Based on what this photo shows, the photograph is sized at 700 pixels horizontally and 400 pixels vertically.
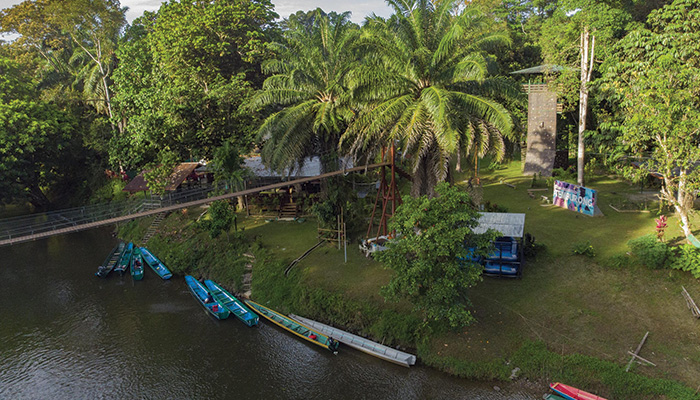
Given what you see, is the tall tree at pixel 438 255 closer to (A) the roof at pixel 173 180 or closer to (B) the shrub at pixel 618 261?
(B) the shrub at pixel 618 261

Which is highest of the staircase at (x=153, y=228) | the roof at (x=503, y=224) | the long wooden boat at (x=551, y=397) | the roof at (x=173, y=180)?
the roof at (x=173, y=180)

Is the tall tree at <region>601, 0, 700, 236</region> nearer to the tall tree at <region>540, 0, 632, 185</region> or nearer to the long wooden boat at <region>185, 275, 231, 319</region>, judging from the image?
the tall tree at <region>540, 0, 632, 185</region>

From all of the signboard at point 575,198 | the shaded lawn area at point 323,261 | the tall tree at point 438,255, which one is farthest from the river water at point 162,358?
the signboard at point 575,198

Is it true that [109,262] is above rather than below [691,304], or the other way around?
below

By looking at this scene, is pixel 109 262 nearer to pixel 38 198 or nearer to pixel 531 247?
pixel 38 198

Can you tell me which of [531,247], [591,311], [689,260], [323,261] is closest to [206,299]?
[323,261]

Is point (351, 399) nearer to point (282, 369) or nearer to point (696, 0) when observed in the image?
point (282, 369)

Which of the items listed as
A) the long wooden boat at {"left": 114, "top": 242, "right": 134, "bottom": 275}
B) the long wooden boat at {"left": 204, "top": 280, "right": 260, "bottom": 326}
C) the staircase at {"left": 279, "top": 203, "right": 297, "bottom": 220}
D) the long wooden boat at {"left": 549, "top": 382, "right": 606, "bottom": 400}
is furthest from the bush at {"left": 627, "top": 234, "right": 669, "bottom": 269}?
the long wooden boat at {"left": 114, "top": 242, "right": 134, "bottom": 275}
